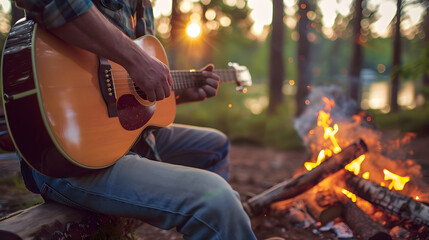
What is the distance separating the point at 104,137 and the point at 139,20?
1.07 m

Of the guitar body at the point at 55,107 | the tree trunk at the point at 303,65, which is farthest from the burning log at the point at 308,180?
the tree trunk at the point at 303,65

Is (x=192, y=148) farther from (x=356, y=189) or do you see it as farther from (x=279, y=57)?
(x=279, y=57)

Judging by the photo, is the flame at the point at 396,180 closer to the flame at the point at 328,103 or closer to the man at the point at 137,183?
the flame at the point at 328,103

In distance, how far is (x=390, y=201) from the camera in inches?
86.7

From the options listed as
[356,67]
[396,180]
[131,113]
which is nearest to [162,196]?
[131,113]

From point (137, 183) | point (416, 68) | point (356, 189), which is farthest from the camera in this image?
point (416, 68)

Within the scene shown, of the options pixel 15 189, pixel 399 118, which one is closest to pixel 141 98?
pixel 15 189

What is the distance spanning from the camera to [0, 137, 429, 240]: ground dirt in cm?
257

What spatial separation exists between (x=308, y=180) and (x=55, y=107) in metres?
2.01

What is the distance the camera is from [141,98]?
179 centimetres

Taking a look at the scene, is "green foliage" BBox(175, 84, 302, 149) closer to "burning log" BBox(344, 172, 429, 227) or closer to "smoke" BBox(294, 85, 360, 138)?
"smoke" BBox(294, 85, 360, 138)

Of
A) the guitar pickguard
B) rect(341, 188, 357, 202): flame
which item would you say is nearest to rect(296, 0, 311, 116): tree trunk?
rect(341, 188, 357, 202): flame

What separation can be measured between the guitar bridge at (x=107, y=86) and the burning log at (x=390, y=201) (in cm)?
201

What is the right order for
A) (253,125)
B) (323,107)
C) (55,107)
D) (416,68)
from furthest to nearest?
(253,125)
(416,68)
(323,107)
(55,107)
